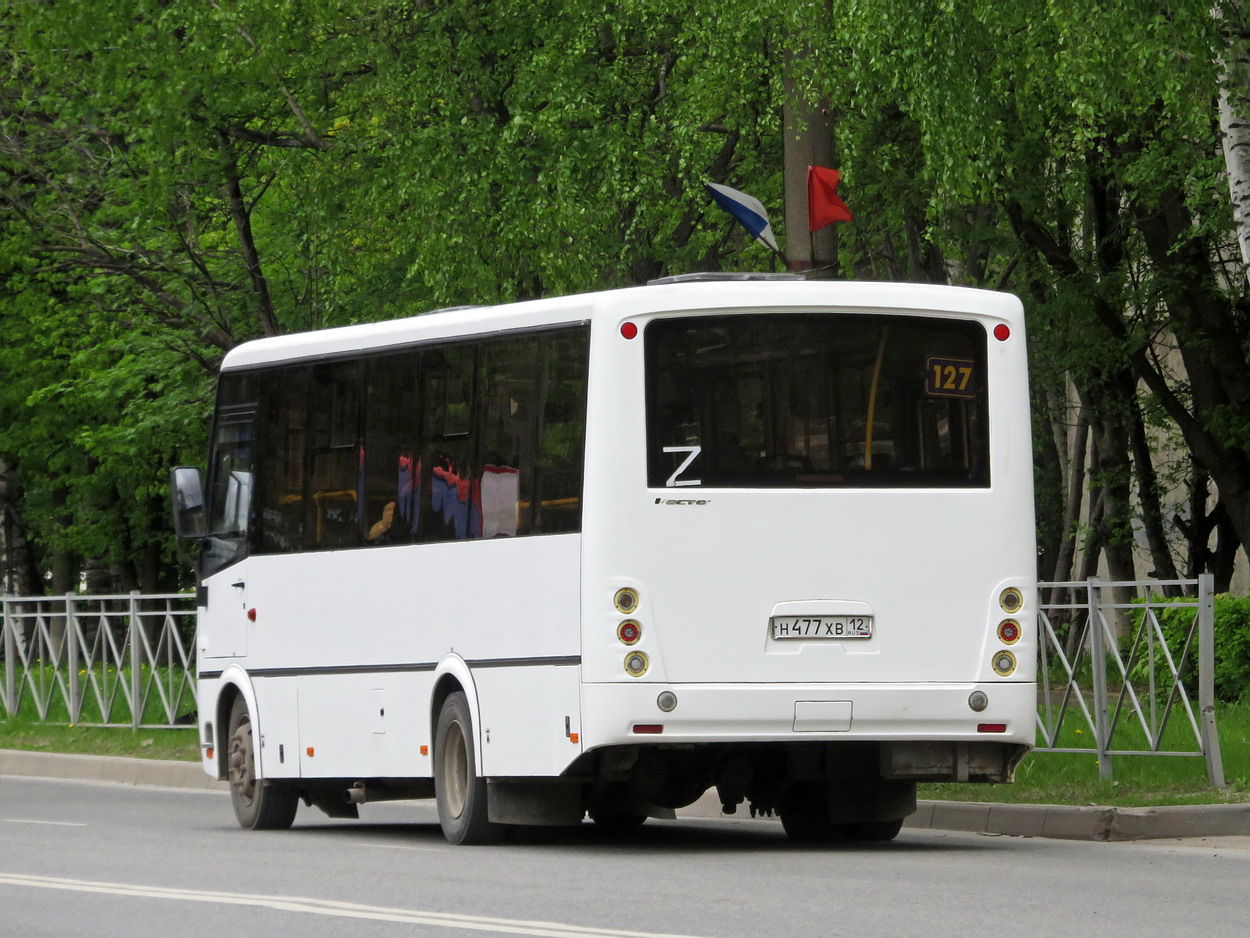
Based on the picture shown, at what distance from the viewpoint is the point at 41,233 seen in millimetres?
28438

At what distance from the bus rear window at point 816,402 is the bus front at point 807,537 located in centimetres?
1

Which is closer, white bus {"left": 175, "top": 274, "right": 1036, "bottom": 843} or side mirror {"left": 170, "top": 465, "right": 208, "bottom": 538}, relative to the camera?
white bus {"left": 175, "top": 274, "right": 1036, "bottom": 843}

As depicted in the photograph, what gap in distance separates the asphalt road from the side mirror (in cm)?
216

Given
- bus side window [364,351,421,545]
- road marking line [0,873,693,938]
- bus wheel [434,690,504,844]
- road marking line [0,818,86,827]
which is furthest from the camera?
road marking line [0,818,86,827]

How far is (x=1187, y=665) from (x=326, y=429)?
5.67m

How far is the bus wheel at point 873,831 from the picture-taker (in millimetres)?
13469

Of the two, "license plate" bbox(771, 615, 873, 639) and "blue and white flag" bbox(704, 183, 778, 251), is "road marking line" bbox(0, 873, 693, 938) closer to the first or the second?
"license plate" bbox(771, 615, 873, 639)

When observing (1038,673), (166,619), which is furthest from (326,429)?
(166,619)

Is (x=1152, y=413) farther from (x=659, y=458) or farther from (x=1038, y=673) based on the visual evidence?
(x=659, y=458)

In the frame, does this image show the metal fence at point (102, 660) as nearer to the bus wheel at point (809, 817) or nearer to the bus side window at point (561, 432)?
the bus wheel at point (809, 817)

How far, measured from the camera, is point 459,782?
13.4m

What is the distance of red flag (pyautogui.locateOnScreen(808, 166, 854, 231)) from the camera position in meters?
17.6

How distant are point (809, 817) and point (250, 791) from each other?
13.2 feet

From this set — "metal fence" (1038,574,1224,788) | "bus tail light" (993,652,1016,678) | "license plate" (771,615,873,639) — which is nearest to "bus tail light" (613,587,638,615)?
"license plate" (771,615,873,639)
